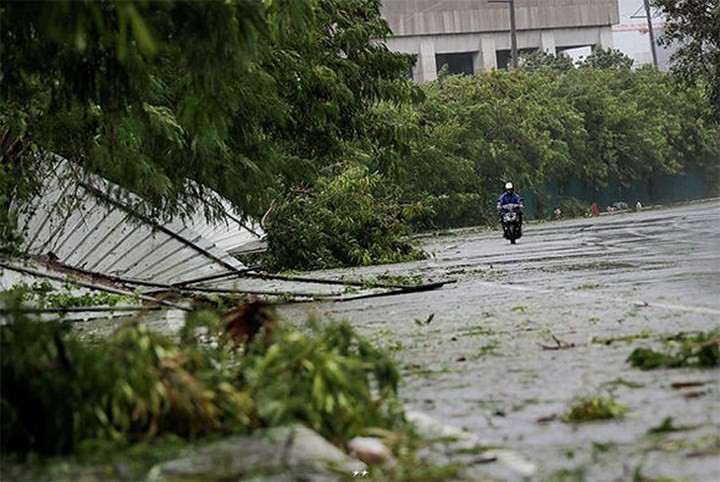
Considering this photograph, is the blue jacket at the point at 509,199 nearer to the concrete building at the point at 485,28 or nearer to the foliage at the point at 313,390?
the foliage at the point at 313,390

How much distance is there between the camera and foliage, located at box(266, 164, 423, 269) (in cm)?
2942

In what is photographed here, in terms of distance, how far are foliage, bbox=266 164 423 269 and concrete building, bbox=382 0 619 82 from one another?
2645 inches

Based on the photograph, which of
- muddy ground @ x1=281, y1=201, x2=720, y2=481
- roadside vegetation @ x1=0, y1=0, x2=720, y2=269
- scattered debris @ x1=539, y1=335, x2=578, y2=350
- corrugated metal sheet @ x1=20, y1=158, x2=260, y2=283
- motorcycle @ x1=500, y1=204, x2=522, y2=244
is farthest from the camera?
motorcycle @ x1=500, y1=204, x2=522, y2=244

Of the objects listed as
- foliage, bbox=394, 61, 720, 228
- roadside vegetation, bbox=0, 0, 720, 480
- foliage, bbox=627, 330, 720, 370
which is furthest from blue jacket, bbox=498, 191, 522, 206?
foliage, bbox=627, 330, 720, 370

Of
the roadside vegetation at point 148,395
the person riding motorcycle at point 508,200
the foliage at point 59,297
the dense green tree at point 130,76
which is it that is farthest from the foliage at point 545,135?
the roadside vegetation at point 148,395

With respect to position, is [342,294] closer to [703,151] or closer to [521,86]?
[521,86]

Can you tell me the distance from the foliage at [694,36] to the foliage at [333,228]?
18.0 meters

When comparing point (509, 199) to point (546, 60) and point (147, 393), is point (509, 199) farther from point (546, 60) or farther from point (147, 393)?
point (546, 60)

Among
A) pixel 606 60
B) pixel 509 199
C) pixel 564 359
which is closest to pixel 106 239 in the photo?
pixel 564 359

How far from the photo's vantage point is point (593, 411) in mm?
5949

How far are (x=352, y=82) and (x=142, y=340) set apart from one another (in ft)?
58.3

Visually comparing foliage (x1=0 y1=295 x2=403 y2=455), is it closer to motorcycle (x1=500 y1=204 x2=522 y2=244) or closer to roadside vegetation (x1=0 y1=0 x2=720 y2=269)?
roadside vegetation (x1=0 y1=0 x2=720 y2=269)

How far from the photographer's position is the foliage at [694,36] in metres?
45.6

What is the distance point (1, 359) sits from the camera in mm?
5484
